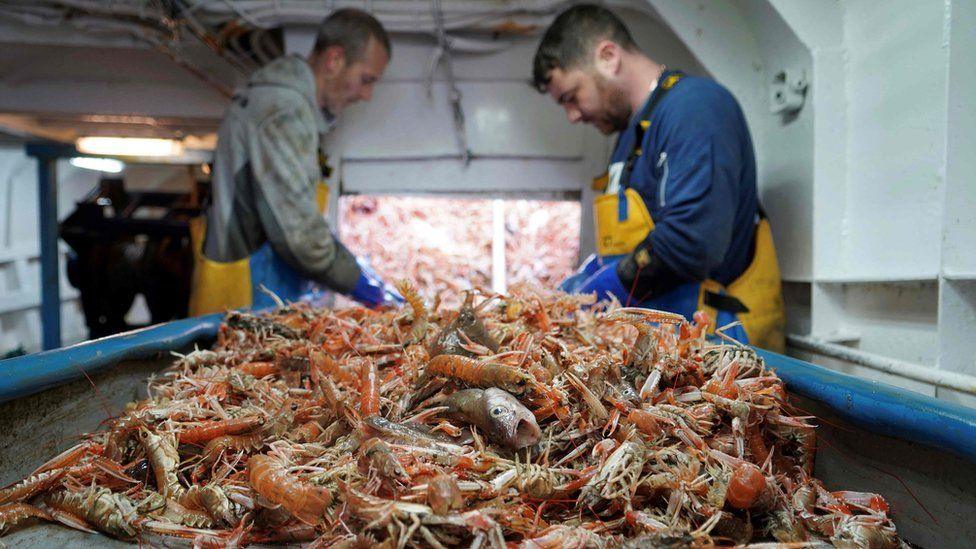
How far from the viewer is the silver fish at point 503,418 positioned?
43.3 inches

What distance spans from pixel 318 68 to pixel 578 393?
123 inches

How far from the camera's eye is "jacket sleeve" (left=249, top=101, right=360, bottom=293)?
3215 mm

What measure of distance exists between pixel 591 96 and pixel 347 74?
62.8 inches

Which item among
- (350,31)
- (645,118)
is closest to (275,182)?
(350,31)

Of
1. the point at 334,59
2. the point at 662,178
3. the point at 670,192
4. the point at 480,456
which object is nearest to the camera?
the point at 480,456

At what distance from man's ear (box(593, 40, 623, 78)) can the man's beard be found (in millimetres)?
45

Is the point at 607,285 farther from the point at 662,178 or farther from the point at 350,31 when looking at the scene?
the point at 350,31

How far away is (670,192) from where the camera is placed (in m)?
2.57

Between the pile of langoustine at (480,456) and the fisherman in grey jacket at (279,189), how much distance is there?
71.3 inches

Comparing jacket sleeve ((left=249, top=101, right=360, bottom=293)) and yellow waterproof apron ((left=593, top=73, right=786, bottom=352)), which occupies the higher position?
jacket sleeve ((left=249, top=101, right=360, bottom=293))

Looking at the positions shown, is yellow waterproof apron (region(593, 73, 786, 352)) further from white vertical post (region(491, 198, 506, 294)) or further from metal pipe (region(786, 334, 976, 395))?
white vertical post (region(491, 198, 506, 294))

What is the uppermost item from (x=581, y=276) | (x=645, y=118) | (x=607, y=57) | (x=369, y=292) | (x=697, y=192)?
(x=607, y=57)

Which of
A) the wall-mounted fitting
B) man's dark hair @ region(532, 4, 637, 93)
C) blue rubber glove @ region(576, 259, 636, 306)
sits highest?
man's dark hair @ region(532, 4, 637, 93)

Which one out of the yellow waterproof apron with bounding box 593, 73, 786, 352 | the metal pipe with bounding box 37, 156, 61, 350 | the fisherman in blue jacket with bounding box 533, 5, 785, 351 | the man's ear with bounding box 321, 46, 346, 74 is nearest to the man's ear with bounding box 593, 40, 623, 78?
the fisherman in blue jacket with bounding box 533, 5, 785, 351
